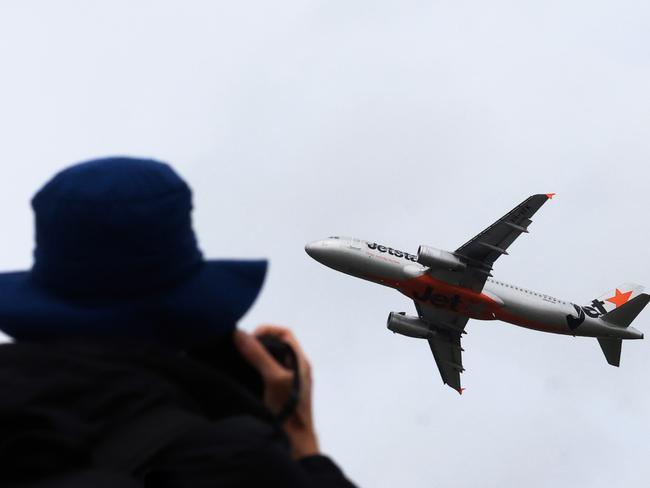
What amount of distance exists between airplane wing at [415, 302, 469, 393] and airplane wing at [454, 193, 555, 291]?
4781mm

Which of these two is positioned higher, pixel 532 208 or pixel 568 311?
pixel 532 208

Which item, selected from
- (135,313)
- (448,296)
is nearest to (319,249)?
(448,296)

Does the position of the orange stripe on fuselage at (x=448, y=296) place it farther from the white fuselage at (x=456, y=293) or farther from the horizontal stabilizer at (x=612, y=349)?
the horizontal stabilizer at (x=612, y=349)

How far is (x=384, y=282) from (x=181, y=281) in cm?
5170

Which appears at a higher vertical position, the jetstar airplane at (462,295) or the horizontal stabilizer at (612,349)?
the jetstar airplane at (462,295)

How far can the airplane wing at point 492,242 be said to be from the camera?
53.2m

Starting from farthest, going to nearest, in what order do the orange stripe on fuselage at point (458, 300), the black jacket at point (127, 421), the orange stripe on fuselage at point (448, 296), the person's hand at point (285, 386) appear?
the orange stripe on fuselage at point (448, 296), the orange stripe on fuselage at point (458, 300), the person's hand at point (285, 386), the black jacket at point (127, 421)

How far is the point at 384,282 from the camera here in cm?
5566

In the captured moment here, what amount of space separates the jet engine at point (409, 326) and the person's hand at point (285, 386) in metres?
59.5

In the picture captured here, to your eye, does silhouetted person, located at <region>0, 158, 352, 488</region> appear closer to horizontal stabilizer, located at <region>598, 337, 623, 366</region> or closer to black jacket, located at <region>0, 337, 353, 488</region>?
black jacket, located at <region>0, 337, 353, 488</region>

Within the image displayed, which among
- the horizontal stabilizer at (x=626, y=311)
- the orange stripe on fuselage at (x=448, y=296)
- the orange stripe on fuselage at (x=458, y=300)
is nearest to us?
the orange stripe on fuselage at (x=458, y=300)

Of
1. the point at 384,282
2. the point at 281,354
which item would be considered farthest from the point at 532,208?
the point at 281,354

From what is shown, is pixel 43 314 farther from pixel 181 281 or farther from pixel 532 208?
pixel 532 208

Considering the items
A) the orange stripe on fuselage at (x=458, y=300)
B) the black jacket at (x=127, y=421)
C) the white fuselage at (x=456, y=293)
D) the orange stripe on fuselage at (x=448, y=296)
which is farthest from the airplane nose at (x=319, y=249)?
the black jacket at (x=127, y=421)
